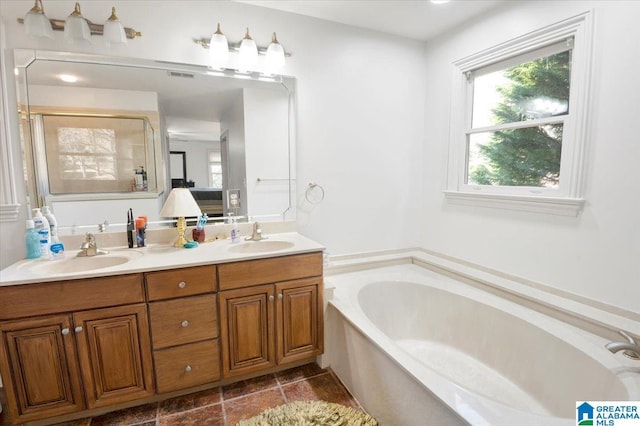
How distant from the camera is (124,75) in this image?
6.27ft

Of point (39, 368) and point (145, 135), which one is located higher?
point (145, 135)

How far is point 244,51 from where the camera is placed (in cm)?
204

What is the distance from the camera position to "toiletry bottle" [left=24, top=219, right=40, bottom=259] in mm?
1680

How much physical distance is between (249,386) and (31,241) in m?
1.43

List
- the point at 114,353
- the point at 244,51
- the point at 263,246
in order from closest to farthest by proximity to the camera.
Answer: the point at 114,353 < the point at 244,51 < the point at 263,246

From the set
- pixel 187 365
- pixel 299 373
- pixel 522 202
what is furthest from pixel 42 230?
pixel 522 202

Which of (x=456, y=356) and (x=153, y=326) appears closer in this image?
(x=153, y=326)

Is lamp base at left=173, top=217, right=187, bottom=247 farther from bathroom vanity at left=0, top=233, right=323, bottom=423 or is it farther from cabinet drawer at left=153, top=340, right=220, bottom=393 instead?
cabinet drawer at left=153, top=340, right=220, bottom=393

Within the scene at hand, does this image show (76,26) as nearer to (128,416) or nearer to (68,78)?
(68,78)

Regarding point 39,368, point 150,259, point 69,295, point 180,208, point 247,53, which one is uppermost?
point 247,53

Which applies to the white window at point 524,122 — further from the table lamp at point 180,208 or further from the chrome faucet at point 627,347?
the table lamp at point 180,208

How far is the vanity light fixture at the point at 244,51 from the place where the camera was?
1981 mm

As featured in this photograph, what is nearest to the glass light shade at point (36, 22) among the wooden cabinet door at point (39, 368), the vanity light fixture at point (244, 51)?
the vanity light fixture at point (244, 51)

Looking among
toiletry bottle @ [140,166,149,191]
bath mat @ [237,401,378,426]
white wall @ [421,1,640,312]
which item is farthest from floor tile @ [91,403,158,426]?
white wall @ [421,1,640,312]
